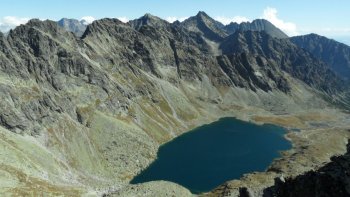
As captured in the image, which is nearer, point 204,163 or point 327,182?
point 327,182

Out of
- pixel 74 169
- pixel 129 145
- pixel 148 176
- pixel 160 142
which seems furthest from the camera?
pixel 160 142

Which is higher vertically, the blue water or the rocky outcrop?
the rocky outcrop

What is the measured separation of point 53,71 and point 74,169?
59.9 meters

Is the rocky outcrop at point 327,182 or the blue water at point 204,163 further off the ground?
the rocky outcrop at point 327,182

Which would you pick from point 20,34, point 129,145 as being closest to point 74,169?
point 129,145

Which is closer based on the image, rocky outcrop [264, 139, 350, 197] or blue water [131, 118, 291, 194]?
rocky outcrop [264, 139, 350, 197]

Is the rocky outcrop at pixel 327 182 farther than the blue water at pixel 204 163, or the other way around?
the blue water at pixel 204 163

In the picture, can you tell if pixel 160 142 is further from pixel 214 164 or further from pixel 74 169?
pixel 74 169

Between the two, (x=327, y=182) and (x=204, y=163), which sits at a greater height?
(x=327, y=182)

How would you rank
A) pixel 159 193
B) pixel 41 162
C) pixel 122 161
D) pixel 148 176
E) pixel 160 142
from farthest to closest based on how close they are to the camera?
pixel 160 142, pixel 122 161, pixel 148 176, pixel 41 162, pixel 159 193

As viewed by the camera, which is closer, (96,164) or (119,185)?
(119,185)

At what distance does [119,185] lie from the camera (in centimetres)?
12512

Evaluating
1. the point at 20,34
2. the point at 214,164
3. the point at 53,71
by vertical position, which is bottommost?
the point at 214,164

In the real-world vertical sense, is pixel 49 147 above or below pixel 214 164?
above
